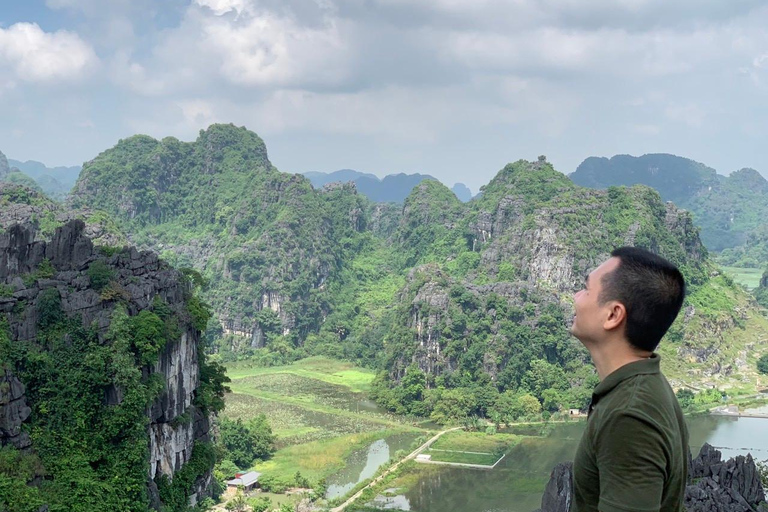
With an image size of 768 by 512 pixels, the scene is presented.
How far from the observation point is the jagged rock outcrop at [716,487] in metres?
13.0

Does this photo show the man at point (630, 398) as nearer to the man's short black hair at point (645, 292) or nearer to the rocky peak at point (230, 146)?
the man's short black hair at point (645, 292)

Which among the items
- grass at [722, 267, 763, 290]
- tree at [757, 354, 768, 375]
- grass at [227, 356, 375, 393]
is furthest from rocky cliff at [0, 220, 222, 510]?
grass at [722, 267, 763, 290]

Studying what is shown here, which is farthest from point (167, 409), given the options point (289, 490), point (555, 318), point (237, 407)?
point (555, 318)

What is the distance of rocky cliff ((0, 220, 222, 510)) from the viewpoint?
1733 cm

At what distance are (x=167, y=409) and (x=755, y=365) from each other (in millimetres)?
43764

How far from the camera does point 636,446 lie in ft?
7.47

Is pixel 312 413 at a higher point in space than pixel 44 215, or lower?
lower

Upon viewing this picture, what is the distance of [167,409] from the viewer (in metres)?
19.8

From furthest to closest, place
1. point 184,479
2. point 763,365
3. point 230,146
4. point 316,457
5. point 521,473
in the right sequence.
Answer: point 230,146 → point 763,365 → point 316,457 → point 521,473 → point 184,479

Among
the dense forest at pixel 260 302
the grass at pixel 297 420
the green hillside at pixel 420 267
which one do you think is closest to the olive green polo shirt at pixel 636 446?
the dense forest at pixel 260 302

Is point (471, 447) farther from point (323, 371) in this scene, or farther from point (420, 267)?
point (420, 267)

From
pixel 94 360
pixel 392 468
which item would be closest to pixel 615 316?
pixel 94 360

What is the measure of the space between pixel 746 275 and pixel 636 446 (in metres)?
102

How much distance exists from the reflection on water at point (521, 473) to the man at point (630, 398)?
27245 millimetres
